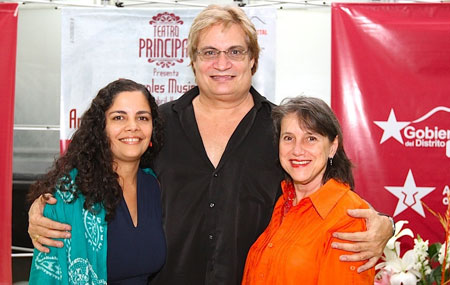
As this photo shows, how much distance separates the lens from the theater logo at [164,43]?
162 inches

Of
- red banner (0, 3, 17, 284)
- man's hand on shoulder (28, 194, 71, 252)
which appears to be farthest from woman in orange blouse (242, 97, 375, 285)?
red banner (0, 3, 17, 284)

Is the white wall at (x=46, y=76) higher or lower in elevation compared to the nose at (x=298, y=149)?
higher

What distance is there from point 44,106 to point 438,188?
287cm

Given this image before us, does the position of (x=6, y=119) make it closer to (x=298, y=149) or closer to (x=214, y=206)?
(x=214, y=206)

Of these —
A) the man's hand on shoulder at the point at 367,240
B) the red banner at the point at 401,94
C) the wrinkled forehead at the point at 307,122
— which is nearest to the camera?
the man's hand on shoulder at the point at 367,240

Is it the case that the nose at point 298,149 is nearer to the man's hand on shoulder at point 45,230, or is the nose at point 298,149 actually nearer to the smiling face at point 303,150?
the smiling face at point 303,150

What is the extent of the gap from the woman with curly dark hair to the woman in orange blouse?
17.1 inches

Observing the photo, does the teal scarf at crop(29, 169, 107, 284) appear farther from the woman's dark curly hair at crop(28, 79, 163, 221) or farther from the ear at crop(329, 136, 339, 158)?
the ear at crop(329, 136, 339, 158)

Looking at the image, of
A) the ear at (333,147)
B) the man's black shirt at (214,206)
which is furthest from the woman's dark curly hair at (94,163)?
the ear at (333,147)

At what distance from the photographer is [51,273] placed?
2.11 meters

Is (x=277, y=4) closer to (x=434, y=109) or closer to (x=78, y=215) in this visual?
(x=434, y=109)

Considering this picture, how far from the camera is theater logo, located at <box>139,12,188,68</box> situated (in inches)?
162

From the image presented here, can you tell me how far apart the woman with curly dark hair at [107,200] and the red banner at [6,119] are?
1.88 meters

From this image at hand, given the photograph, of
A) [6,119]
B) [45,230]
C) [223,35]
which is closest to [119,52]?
[6,119]
